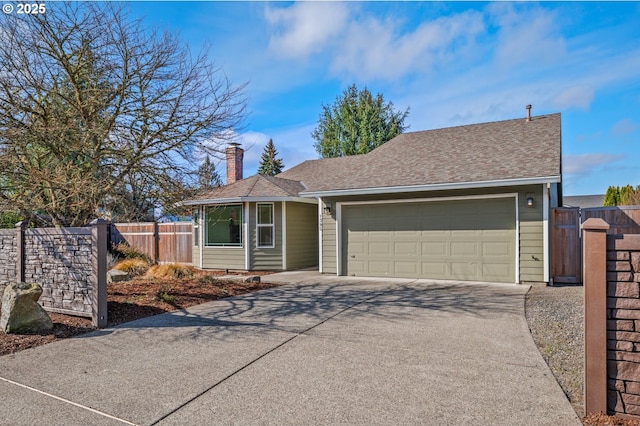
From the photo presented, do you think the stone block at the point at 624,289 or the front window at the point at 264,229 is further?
the front window at the point at 264,229

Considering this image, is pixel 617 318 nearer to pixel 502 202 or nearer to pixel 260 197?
pixel 502 202

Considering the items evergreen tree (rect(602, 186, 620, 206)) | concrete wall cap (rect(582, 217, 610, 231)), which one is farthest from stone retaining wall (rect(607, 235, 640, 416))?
evergreen tree (rect(602, 186, 620, 206))

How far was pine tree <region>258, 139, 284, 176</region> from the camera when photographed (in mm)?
43469

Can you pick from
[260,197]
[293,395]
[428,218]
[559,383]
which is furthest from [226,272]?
[559,383]

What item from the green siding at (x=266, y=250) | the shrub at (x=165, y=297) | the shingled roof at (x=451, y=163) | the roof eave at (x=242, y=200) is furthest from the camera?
the green siding at (x=266, y=250)

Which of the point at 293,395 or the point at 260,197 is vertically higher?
the point at 260,197

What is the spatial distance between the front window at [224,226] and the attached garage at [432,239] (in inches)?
154

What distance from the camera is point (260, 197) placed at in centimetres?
1248

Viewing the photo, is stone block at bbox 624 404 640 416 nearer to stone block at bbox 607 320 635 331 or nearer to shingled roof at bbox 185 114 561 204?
stone block at bbox 607 320 635 331

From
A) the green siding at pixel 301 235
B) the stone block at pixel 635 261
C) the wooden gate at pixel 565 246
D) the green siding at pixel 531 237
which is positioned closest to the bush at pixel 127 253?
the green siding at pixel 301 235

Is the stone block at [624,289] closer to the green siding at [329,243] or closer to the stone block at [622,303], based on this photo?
the stone block at [622,303]

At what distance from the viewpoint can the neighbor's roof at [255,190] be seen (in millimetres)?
12547

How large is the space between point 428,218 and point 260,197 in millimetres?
5372

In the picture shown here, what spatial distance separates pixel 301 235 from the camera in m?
13.7
